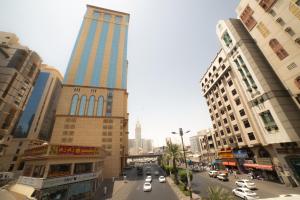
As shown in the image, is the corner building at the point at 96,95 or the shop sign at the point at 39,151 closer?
the shop sign at the point at 39,151

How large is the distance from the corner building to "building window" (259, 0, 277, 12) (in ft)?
174

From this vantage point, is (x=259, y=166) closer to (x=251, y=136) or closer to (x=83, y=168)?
(x=251, y=136)

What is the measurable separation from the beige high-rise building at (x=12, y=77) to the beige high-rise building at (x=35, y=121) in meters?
6.01

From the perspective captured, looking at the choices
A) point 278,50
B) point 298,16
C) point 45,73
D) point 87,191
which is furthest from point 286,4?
point 45,73

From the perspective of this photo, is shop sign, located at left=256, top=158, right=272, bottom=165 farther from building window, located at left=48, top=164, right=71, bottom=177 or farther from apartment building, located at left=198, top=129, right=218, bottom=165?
building window, located at left=48, top=164, right=71, bottom=177

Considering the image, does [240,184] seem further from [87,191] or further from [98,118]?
[98,118]

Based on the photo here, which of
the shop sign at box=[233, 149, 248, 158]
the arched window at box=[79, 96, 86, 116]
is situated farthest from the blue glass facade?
the shop sign at box=[233, 149, 248, 158]

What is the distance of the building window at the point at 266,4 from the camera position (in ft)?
89.1

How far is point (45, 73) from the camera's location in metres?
84.9

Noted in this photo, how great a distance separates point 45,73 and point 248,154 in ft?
352

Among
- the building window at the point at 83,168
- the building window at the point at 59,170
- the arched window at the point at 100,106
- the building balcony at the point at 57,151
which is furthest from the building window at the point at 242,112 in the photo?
the arched window at the point at 100,106

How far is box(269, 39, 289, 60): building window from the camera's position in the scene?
26106 millimetres

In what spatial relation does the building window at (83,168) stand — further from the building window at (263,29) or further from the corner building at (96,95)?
the building window at (263,29)

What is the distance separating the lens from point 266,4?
28094 millimetres
